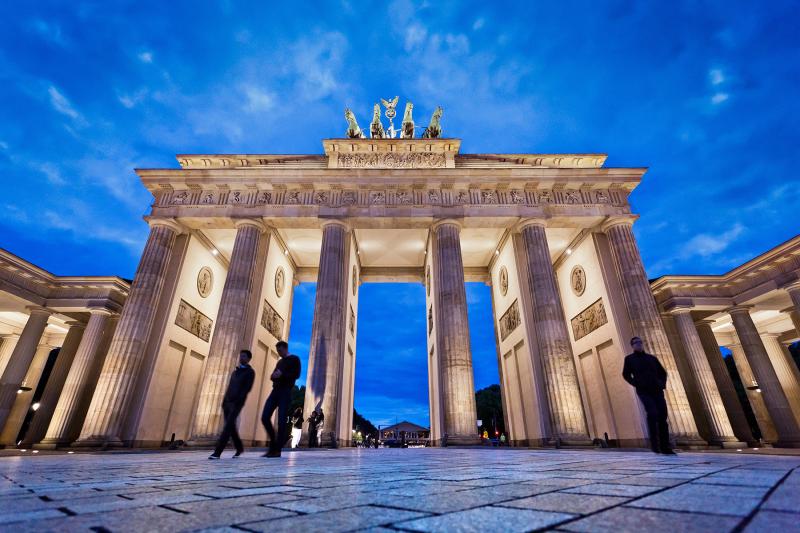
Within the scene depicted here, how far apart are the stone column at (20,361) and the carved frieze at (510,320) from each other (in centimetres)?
2237

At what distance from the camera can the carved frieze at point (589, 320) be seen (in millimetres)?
15508

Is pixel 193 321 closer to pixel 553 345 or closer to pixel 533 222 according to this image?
pixel 553 345

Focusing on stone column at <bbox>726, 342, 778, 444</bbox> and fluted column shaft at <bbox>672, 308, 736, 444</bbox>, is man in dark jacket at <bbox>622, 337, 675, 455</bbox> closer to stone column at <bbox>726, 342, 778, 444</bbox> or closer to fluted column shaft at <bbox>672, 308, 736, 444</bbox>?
fluted column shaft at <bbox>672, 308, 736, 444</bbox>

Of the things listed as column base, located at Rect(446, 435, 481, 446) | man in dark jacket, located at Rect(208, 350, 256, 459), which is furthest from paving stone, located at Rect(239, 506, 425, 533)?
column base, located at Rect(446, 435, 481, 446)

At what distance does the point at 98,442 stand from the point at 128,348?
3049 millimetres

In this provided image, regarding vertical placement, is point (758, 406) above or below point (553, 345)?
below

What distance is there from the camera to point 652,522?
1062mm

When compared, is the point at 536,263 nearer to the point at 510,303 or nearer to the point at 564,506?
the point at 510,303

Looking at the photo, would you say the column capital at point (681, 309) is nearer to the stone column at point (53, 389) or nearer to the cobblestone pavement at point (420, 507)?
the cobblestone pavement at point (420, 507)

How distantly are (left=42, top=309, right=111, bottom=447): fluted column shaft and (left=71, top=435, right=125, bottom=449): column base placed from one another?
1.45m

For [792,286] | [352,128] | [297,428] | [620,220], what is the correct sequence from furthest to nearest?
1. [352,128]
2. [620,220]
3. [792,286]
4. [297,428]

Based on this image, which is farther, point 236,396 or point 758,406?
point 758,406

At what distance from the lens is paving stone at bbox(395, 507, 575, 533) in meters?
1.03

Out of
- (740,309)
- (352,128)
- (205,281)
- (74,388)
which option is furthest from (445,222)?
(74,388)
